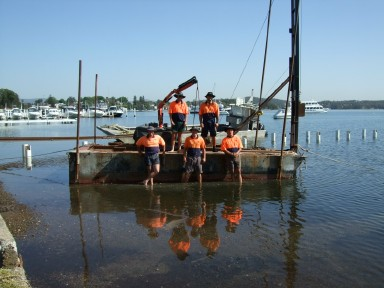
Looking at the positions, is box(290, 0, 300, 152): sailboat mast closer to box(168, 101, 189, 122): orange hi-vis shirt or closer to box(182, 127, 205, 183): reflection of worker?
box(182, 127, 205, 183): reflection of worker

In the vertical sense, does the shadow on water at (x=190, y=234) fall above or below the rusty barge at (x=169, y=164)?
below

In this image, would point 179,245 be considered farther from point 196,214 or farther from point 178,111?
point 178,111

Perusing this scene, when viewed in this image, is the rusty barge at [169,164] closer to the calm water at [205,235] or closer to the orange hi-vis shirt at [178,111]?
the calm water at [205,235]

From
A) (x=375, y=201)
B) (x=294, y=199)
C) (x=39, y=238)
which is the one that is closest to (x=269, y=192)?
(x=294, y=199)

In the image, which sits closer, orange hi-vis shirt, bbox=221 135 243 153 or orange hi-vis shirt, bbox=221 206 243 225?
orange hi-vis shirt, bbox=221 206 243 225

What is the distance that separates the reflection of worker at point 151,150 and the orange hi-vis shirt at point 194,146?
855 millimetres

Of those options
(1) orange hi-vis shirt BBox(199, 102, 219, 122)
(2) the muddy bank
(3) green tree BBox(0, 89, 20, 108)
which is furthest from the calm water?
(3) green tree BBox(0, 89, 20, 108)

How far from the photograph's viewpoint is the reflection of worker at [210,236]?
7187mm

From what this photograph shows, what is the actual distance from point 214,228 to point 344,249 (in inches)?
103

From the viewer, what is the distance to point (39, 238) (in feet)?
25.2

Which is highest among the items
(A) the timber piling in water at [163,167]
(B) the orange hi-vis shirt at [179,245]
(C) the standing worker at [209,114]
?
(C) the standing worker at [209,114]

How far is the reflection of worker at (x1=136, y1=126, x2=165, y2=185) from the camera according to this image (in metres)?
12.4

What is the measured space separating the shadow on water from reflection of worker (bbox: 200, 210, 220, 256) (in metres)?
0.02

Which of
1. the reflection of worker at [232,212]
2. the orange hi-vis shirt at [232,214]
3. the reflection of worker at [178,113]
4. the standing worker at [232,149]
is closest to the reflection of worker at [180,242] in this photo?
the reflection of worker at [232,212]
